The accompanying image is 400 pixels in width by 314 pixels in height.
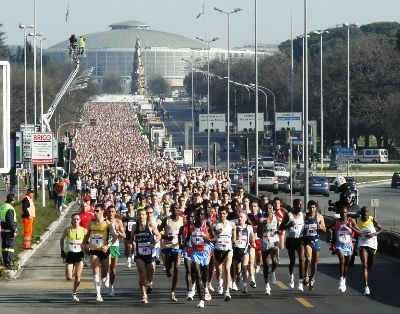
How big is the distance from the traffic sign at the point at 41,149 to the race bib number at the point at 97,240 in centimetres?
2007

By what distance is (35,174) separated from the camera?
44.1 metres

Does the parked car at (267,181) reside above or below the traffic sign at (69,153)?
below

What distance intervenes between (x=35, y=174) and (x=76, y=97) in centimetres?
9612

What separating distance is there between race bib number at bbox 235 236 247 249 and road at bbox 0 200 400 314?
804mm

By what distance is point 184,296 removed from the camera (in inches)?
766

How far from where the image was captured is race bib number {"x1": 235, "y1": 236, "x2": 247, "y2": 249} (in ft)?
64.1

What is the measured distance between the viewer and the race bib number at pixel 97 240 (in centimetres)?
1878

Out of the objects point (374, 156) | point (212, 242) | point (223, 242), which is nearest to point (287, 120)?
point (374, 156)

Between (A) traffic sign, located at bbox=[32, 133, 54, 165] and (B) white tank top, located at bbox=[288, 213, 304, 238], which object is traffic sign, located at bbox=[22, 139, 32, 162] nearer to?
(A) traffic sign, located at bbox=[32, 133, 54, 165]

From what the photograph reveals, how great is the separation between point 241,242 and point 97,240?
96.8 inches

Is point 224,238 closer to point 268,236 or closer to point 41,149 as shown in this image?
point 268,236

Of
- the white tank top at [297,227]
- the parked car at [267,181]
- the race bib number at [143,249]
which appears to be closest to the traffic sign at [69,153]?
the parked car at [267,181]

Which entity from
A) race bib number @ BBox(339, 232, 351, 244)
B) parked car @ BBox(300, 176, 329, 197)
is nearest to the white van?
parked car @ BBox(300, 176, 329, 197)

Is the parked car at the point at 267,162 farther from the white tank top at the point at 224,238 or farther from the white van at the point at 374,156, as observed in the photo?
the white tank top at the point at 224,238
